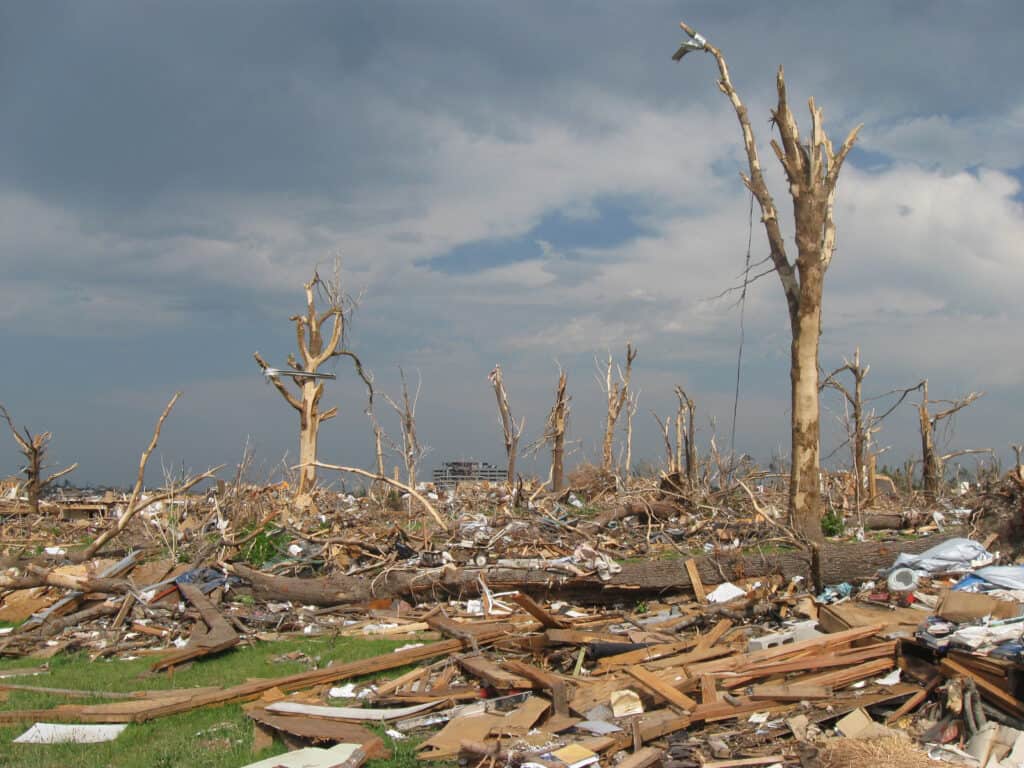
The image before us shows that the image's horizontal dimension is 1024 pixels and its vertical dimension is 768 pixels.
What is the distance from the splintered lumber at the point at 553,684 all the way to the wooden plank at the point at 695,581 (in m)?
4.70

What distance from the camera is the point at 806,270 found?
12.6m

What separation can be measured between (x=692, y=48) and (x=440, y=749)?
12.0 m

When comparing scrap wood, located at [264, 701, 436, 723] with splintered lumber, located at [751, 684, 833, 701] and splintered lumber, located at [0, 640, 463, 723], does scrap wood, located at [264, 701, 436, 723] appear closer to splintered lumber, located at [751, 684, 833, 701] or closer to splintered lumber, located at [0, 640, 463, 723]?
splintered lumber, located at [0, 640, 463, 723]

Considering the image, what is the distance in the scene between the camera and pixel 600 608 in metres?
11.2

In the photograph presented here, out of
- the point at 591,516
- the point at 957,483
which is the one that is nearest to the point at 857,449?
the point at 957,483

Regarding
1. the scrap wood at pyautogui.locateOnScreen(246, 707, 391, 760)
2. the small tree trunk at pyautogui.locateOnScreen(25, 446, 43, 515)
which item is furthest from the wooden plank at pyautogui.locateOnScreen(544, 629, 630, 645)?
the small tree trunk at pyautogui.locateOnScreen(25, 446, 43, 515)

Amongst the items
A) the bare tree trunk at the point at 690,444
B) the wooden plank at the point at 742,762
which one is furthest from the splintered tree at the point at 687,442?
the wooden plank at the point at 742,762

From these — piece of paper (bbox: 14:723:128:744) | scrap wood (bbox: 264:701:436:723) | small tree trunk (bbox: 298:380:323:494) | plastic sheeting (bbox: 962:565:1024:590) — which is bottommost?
piece of paper (bbox: 14:723:128:744)

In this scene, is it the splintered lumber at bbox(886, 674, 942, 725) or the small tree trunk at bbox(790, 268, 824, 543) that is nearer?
the splintered lumber at bbox(886, 674, 942, 725)

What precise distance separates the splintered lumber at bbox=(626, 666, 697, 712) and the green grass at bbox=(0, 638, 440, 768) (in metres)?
1.79

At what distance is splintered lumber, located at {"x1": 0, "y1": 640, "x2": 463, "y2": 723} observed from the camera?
6.40 meters

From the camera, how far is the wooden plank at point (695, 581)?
1087 cm

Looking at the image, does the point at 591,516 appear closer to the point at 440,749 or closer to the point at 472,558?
the point at 472,558

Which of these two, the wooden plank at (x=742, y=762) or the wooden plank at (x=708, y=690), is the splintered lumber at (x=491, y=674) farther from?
the wooden plank at (x=742, y=762)
